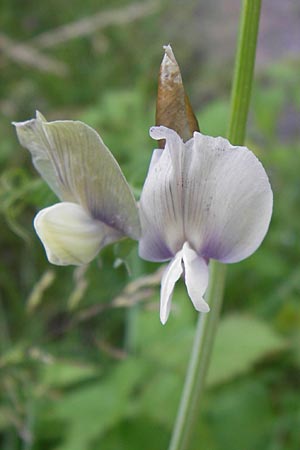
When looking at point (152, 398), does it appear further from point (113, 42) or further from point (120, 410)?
point (113, 42)

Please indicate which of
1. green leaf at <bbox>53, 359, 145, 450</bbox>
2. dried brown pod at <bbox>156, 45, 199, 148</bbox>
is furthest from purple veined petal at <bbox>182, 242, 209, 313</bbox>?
green leaf at <bbox>53, 359, 145, 450</bbox>

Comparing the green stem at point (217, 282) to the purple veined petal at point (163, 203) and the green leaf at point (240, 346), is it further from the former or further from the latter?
the green leaf at point (240, 346)

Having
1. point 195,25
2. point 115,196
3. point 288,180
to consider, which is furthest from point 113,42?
point 115,196

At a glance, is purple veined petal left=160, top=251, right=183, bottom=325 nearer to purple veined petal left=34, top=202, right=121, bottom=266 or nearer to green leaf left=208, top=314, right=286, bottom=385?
purple veined petal left=34, top=202, right=121, bottom=266

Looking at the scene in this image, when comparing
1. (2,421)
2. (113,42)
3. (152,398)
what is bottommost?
(2,421)

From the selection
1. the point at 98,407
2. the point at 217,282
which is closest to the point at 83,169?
the point at 217,282

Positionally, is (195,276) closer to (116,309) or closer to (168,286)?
(168,286)
